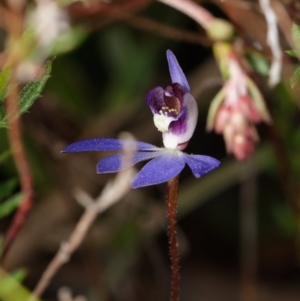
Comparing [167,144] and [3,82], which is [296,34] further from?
[3,82]

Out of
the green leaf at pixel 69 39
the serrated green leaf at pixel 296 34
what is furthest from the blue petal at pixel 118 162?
the green leaf at pixel 69 39

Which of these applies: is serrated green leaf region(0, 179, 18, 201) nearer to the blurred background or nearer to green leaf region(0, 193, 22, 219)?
green leaf region(0, 193, 22, 219)

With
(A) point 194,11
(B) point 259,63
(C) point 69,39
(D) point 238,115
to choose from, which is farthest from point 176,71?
(C) point 69,39

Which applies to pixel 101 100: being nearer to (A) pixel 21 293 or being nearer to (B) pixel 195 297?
(B) pixel 195 297

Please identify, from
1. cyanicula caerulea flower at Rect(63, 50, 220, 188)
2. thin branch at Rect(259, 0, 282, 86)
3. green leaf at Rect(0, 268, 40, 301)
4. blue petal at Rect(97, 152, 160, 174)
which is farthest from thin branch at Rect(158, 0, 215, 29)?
green leaf at Rect(0, 268, 40, 301)

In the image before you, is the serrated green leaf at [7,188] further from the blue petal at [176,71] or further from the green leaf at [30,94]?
the blue petal at [176,71]

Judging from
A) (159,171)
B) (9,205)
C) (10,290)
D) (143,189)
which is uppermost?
(159,171)

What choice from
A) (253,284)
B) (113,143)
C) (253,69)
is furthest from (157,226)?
(113,143)
